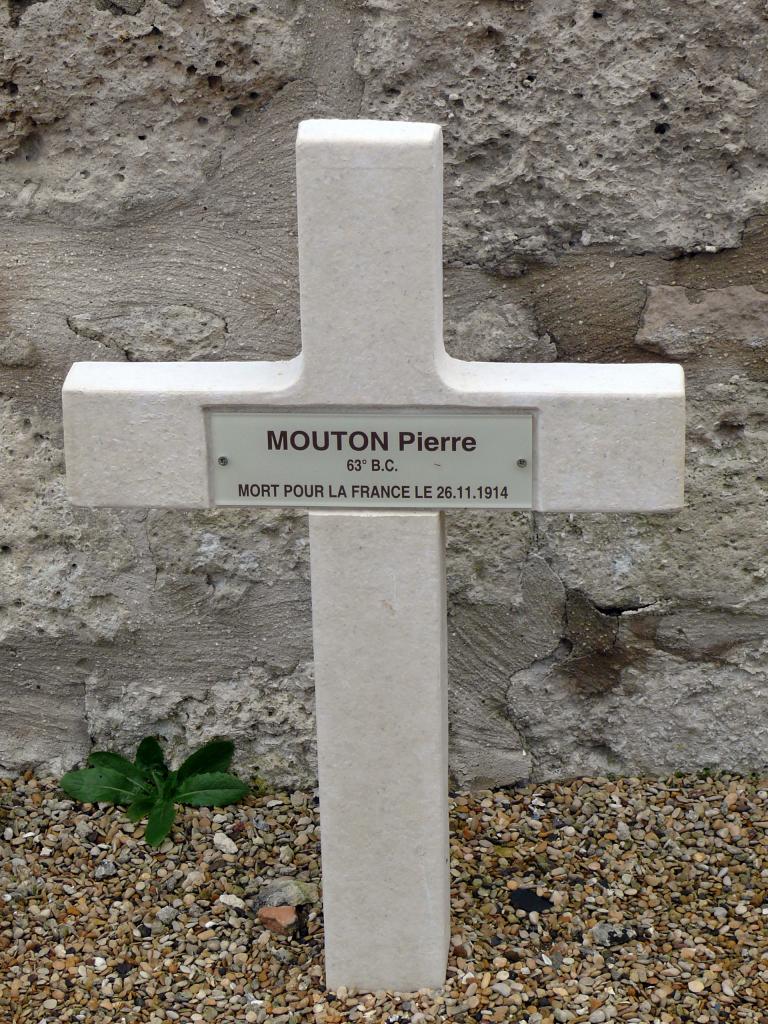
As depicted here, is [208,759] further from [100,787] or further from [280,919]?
[280,919]

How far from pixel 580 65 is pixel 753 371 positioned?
2.01ft

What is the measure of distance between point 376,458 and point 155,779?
3.54ft

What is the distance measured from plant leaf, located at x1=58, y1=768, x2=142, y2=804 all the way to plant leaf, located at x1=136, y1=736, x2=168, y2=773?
44 mm

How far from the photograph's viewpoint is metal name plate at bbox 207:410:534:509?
6.23 ft

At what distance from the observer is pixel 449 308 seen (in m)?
2.46

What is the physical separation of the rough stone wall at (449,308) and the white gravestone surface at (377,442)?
491mm

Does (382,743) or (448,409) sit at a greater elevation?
(448,409)

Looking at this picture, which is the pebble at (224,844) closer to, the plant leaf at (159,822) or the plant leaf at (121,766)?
the plant leaf at (159,822)

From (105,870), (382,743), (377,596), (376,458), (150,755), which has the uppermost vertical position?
(376,458)

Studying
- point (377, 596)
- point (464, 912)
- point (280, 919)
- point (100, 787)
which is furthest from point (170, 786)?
point (377, 596)

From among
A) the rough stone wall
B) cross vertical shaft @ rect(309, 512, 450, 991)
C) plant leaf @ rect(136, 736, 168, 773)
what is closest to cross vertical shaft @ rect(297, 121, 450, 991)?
cross vertical shaft @ rect(309, 512, 450, 991)

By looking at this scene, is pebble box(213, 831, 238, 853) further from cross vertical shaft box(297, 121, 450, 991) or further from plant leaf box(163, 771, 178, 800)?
cross vertical shaft box(297, 121, 450, 991)

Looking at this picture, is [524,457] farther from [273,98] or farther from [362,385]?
[273,98]

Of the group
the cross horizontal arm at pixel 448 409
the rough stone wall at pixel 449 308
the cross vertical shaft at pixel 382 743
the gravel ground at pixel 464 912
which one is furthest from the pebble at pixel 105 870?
the cross horizontal arm at pixel 448 409
